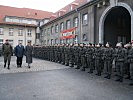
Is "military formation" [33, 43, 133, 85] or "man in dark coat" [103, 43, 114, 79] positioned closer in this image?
"military formation" [33, 43, 133, 85]

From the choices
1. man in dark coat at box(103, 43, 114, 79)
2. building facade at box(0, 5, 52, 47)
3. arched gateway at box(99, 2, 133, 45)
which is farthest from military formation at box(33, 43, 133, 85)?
building facade at box(0, 5, 52, 47)

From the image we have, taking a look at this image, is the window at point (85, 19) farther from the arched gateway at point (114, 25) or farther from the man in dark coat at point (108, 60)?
the man in dark coat at point (108, 60)

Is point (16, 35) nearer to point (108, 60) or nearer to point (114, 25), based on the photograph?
point (114, 25)

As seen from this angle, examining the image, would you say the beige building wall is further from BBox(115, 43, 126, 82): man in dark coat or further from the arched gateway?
BBox(115, 43, 126, 82): man in dark coat

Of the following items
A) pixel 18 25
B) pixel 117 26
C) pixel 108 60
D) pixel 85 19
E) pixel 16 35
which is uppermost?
pixel 18 25

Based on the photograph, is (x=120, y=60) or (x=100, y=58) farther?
(x=100, y=58)

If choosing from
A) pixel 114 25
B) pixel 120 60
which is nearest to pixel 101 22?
pixel 114 25

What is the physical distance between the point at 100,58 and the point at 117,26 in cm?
1287

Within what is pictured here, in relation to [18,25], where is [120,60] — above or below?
below

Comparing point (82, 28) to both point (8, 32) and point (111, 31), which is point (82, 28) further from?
point (8, 32)

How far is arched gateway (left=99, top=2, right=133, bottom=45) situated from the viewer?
20047 millimetres

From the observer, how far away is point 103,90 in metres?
7.34

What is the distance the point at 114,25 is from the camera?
22.0m

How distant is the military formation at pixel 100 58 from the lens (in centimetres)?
921
